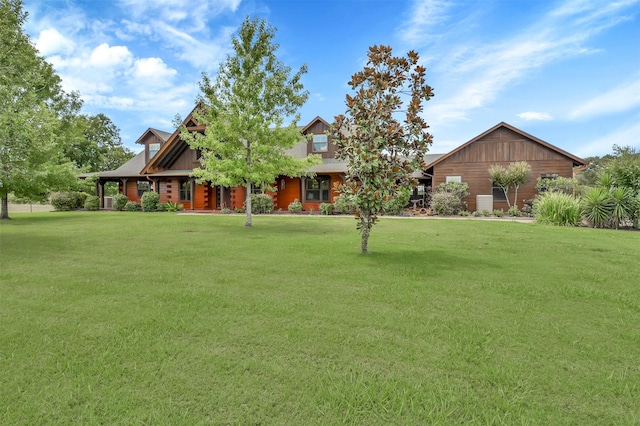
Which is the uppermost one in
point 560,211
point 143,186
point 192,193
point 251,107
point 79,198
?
point 251,107

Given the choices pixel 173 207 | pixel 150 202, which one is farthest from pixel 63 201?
pixel 173 207

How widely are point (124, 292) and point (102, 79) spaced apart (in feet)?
69.7

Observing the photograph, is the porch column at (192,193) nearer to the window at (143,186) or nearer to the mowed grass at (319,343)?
the window at (143,186)

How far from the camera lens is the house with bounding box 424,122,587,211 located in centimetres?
2127

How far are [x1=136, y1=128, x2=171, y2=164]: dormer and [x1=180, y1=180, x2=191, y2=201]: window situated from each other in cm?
401

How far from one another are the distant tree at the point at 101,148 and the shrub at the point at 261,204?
33.6 m

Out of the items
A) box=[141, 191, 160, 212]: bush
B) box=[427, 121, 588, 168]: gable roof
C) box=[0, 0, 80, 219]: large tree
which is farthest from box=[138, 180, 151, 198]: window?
box=[427, 121, 588, 168]: gable roof

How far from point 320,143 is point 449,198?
32.6 ft

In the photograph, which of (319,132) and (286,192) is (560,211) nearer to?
A: (319,132)

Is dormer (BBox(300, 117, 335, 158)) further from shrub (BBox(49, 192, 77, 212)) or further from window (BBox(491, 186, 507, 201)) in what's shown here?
shrub (BBox(49, 192, 77, 212))

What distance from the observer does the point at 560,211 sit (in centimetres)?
1501

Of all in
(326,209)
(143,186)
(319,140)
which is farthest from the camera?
(143,186)

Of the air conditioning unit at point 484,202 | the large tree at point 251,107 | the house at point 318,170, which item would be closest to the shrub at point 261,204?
the house at point 318,170

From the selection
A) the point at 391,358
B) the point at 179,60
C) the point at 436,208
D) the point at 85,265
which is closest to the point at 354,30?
the point at 179,60
